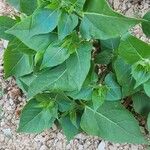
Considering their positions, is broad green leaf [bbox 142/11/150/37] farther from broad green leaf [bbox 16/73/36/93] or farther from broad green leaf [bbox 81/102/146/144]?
broad green leaf [bbox 16/73/36/93]

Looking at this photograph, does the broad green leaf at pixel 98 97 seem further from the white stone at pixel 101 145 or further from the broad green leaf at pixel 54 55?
the white stone at pixel 101 145

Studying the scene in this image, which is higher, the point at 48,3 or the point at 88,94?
the point at 48,3

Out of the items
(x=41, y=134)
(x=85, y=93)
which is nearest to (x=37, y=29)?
(x=85, y=93)

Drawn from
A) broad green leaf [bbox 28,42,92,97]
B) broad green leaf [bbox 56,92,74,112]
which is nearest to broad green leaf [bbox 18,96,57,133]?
broad green leaf [bbox 56,92,74,112]

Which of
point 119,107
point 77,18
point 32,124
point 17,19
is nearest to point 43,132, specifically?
point 32,124

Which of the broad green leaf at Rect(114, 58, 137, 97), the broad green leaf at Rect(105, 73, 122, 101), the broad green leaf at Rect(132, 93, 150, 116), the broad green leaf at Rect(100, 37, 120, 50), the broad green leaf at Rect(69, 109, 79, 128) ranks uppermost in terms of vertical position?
the broad green leaf at Rect(100, 37, 120, 50)

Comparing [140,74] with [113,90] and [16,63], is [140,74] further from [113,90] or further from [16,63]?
[16,63]

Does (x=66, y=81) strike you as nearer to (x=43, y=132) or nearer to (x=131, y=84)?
(x=131, y=84)

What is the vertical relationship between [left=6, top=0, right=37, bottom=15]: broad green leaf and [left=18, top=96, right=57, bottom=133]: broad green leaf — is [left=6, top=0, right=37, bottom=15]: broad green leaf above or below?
above
